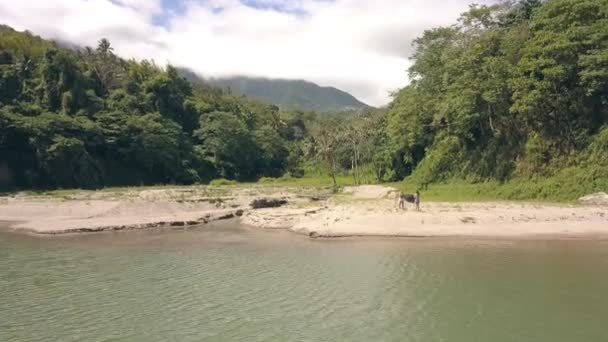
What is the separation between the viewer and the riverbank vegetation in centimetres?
4366

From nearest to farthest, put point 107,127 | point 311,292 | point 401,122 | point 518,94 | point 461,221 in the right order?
point 311,292 → point 461,221 → point 518,94 → point 401,122 → point 107,127

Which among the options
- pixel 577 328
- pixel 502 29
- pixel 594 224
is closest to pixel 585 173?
pixel 594 224

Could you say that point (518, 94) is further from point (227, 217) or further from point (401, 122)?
point (227, 217)

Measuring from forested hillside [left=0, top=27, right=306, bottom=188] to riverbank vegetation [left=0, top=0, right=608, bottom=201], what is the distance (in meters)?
0.26

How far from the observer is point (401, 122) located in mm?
66375

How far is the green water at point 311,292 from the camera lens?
1589 cm

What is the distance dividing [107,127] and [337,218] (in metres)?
67.3

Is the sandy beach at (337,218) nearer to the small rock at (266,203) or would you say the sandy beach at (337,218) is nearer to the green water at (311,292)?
the small rock at (266,203)

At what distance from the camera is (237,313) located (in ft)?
57.9

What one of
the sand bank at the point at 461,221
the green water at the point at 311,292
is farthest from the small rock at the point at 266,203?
the green water at the point at 311,292

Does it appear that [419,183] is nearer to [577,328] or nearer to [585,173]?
[585,173]

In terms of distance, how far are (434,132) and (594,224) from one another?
37895mm

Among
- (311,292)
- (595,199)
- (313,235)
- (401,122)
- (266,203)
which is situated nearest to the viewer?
(311,292)

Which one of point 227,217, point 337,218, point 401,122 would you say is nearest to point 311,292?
point 337,218
